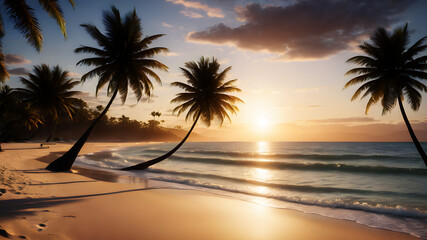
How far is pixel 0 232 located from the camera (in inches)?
131

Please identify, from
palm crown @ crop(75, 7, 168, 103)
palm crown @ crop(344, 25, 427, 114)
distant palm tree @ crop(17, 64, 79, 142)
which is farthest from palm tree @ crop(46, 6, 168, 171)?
distant palm tree @ crop(17, 64, 79, 142)

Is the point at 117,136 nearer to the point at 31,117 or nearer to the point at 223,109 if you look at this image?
the point at 31,117

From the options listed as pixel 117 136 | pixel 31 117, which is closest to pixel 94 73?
pixel 31 117

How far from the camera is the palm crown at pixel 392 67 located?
12.4 meters

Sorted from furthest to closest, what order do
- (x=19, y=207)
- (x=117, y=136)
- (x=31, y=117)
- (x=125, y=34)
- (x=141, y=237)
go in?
(x=117, y=136) < (x=31, y=117) < (x=125, y=34) < (x=19, y=207) < (x=141, y=237)

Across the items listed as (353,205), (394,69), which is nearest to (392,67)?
(394,69)

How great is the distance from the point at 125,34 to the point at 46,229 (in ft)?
42.5

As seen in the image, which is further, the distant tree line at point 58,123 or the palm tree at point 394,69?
the distant tree line at point 58,123

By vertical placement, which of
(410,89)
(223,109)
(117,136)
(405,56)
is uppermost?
(405,56)

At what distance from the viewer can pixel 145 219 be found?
5320 millimetres

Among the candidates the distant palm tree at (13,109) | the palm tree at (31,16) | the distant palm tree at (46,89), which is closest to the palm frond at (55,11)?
the palm tree at (31,16)

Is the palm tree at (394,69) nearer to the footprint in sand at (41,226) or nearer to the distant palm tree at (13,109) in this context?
the footprint in sand at (41,226)

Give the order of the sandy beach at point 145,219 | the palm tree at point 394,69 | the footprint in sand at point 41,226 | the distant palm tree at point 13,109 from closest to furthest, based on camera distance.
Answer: the footprint in sand at point 41,226 < the sandy beach at point 145,219 < the palm tree at point 394,69 < the distant palm tree at point 13,109

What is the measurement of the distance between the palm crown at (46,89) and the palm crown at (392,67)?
3504 centimetres
